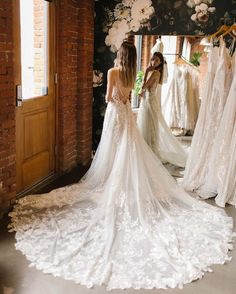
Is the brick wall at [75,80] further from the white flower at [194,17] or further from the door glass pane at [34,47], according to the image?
the white flower at [194,17]

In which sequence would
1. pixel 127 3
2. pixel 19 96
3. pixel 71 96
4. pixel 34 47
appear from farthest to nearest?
1. pixel 71 96
2. pixel 127 3
3. pixel 34 47
4. pixel 19 96

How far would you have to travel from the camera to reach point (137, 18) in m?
4.23

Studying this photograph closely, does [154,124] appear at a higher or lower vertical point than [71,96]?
lower

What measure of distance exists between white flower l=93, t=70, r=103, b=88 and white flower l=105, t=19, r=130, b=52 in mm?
366

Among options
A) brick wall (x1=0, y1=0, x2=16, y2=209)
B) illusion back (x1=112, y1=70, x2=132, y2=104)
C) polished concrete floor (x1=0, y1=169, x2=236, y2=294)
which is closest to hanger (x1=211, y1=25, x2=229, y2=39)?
illusion back (x1=112, y1=70, x2=132, y2=104)

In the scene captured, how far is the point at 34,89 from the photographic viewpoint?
12.2ft

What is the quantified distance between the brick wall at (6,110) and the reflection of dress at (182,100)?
186 centimetres

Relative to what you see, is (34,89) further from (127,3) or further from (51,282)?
(51,282)

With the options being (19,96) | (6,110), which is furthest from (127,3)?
(6,110)

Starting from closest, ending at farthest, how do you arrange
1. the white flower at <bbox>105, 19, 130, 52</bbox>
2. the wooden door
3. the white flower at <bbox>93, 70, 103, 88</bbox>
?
1. the wooden door
2. the white flower at <bbox>105, 19, 130, 52</bbox>
3. the white flower at <bbox>93, 70, 103, 88</bbox>

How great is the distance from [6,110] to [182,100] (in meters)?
2.08

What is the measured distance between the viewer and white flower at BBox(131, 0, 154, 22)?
13.6ft

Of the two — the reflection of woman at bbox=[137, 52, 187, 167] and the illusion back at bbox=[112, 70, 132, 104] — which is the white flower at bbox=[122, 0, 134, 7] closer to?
the reflection of woman at bbox=[137, 52, 187, 167]

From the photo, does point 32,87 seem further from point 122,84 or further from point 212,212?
point 212,212
